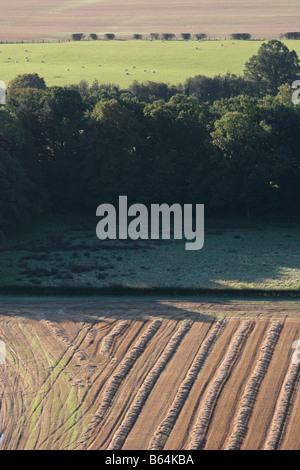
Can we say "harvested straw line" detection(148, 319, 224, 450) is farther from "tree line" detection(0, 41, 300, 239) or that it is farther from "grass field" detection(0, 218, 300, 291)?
"tree line" detection(0, 41, 300, 239)

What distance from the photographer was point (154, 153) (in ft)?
247

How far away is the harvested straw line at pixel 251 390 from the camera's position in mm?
35625

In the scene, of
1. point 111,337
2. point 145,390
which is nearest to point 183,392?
point 145,390

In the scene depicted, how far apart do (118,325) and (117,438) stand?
13.5m

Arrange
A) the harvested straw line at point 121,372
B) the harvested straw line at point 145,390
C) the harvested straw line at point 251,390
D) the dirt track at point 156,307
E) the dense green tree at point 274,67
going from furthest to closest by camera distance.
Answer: the dense green tree at point 274,67, the dirt track at point 156,307, the harvested straw line at point 121,372, the harvested straw line at point 145,390, the harvested straw line at point 251,390

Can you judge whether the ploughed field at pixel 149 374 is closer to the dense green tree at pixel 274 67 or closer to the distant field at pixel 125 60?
the distant field at pixel 125 60

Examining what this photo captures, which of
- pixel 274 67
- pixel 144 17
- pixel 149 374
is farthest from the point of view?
pixel 144 17

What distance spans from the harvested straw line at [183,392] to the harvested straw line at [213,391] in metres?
1.09

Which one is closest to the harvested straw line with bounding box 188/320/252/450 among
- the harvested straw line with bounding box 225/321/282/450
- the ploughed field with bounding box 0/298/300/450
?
the ploughed field with bounding box 0/298/300/450

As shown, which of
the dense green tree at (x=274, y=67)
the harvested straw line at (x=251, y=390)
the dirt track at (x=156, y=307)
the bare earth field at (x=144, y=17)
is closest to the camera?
the harvested straw line at (x=251, y=390)

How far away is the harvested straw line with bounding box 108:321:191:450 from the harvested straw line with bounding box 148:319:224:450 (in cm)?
146

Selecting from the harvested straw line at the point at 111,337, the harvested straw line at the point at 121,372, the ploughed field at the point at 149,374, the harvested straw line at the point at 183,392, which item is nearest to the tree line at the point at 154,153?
the ploughed field at the point at 149,374

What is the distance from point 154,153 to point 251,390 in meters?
39.1

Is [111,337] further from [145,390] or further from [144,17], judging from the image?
[144,17]
